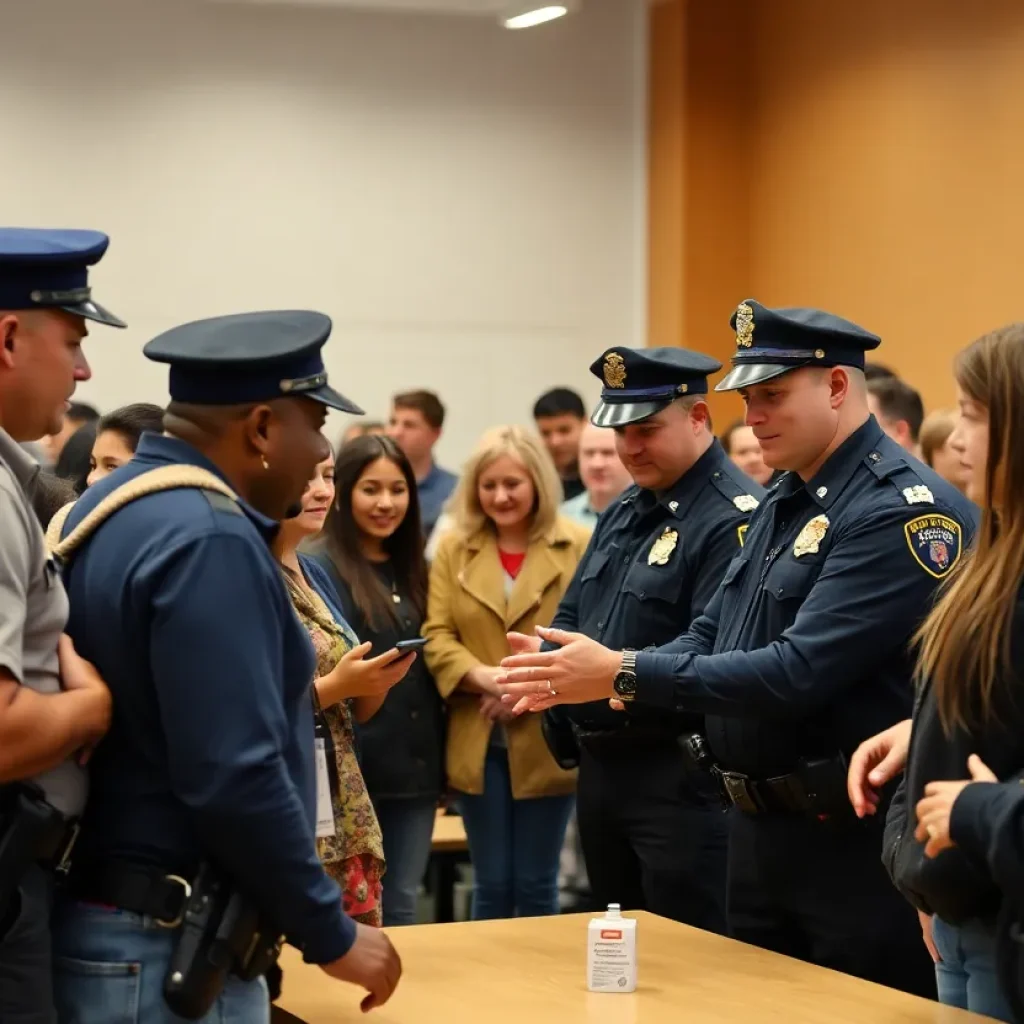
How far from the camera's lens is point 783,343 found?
3.40 m

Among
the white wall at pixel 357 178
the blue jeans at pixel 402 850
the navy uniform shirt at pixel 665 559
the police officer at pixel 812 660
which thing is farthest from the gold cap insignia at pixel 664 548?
the white wall at pixel 357 178

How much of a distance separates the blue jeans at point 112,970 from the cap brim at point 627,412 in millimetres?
2221

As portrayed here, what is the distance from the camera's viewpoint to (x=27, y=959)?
1988 millimetres

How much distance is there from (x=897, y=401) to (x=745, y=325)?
1.84m

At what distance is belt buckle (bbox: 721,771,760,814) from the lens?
329 cm

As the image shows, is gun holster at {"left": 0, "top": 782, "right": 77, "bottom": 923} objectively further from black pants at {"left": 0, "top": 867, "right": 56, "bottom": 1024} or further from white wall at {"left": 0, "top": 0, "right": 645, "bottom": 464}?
white wall at {"left": 0, "top": 0, "right": 645, "bottom": 464}

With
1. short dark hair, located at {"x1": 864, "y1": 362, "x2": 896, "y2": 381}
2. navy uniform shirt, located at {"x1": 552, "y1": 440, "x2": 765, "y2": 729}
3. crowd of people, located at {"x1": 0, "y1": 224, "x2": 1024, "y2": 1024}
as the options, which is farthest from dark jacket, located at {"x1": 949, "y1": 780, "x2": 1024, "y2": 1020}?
short dark hair, located at {"x1": 864, "y1": 362, "x2": 896, "y2": 381}

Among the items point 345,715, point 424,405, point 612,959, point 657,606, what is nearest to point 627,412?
point 657,606

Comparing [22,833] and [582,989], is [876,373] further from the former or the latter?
[22,833]

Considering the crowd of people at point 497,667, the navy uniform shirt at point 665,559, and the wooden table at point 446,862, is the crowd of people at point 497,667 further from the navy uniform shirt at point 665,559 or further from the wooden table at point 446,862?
the wooden table at point 446,862

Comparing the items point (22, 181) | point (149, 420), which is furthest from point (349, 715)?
point (22, 181)

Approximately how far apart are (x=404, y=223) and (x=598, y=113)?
125 centimetres

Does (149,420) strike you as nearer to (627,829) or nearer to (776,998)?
(627,829)

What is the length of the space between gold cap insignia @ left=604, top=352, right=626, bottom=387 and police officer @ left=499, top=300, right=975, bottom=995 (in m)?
0.63
